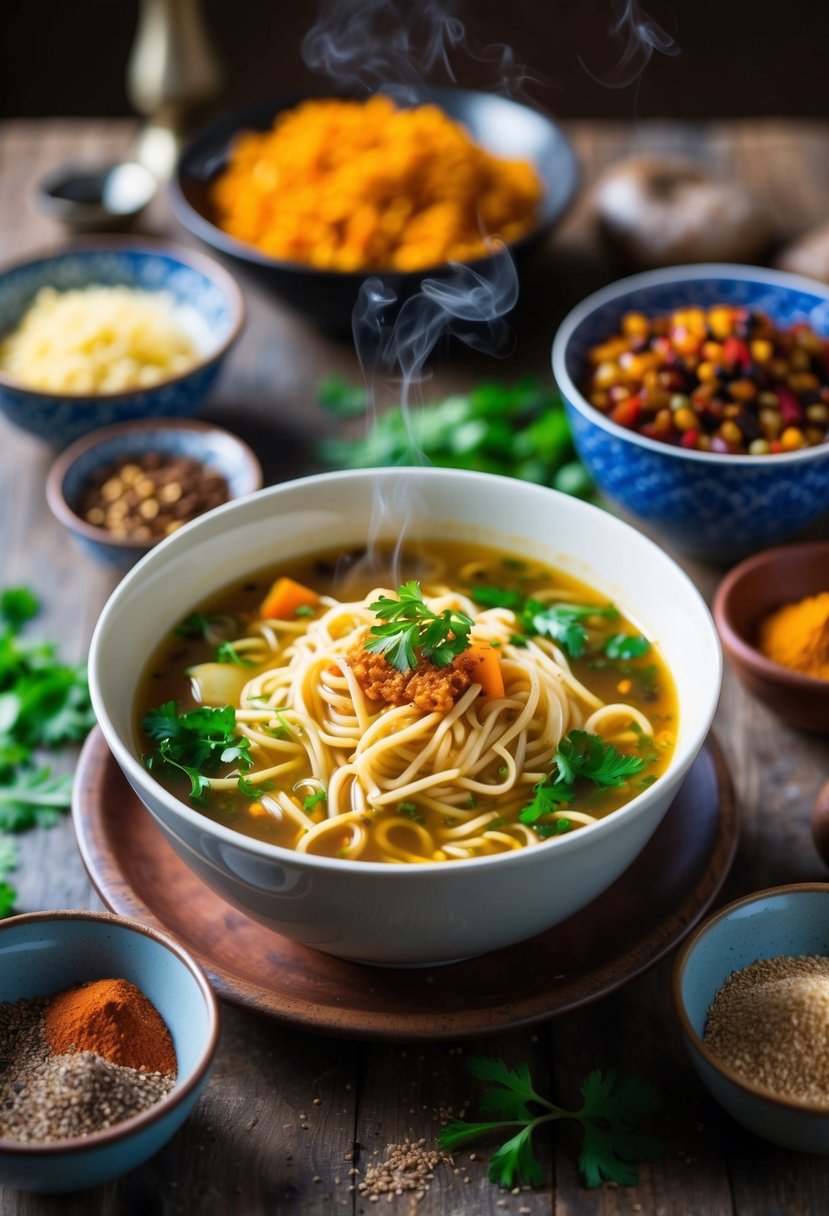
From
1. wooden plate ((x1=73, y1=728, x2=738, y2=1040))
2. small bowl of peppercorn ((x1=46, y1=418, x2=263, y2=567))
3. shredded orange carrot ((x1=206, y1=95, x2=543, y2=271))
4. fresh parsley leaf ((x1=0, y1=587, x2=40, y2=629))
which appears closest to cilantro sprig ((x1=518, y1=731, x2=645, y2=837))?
wooden plate ((x1=73, y1=728, x2=738, y2=1040))

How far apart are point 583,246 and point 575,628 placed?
290 centimetres

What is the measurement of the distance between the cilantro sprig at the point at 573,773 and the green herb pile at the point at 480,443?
1598 mm

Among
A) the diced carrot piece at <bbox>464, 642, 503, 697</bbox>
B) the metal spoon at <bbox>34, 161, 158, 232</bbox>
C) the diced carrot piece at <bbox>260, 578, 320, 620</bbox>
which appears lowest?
the metal spoon at <bbox>34, 161, 158, 232</bbox>

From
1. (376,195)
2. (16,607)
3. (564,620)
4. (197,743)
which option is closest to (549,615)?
(564,620)

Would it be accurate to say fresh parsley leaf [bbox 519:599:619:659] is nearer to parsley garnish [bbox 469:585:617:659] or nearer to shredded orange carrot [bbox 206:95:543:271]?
parsley garnish [bbox 469:585:617:659]

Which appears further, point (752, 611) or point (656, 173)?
point (656, 173)

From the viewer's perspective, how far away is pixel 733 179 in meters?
5.75

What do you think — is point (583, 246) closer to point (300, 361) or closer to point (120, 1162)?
point (300, 361)

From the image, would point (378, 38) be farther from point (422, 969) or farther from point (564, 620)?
point (422, 969)

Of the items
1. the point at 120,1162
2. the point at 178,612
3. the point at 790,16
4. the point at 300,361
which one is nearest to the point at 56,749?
the point at 178,612

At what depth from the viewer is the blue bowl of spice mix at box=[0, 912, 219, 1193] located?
2217mm

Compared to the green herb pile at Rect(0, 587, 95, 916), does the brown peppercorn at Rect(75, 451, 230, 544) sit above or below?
above

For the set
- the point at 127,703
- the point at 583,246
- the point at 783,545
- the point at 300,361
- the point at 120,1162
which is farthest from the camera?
the point at 583,246

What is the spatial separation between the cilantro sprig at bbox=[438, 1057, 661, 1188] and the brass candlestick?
4.63m
